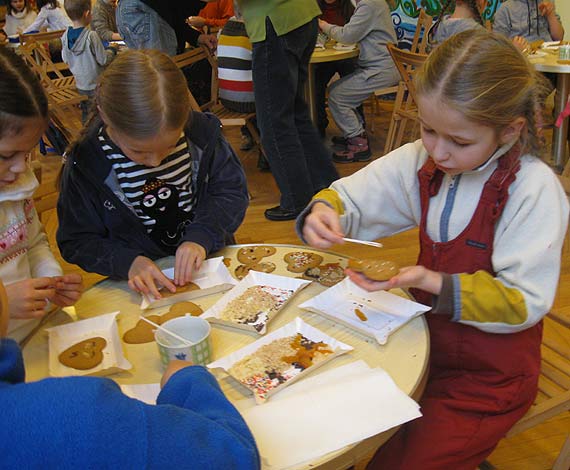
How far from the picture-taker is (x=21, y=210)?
4.07 feet

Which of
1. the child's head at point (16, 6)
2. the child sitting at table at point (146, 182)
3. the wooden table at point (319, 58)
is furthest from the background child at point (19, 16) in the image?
the child sitting at table at point (146, 182)

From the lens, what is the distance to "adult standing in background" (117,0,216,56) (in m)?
3.30

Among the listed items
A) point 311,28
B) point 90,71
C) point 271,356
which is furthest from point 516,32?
point 271,356

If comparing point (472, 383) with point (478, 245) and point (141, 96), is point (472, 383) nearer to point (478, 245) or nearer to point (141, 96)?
point (478, 245)

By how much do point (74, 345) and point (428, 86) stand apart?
2.90 feet

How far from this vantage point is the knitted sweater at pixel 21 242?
46.3 inches

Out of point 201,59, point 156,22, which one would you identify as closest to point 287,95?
point 201,59

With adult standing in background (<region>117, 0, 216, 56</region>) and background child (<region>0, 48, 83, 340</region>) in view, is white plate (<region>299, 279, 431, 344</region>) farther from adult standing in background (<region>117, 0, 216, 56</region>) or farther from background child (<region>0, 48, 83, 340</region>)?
adult standing in background (<region>117, 0, 216, 56</region>)

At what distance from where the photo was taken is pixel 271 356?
99 centimetres

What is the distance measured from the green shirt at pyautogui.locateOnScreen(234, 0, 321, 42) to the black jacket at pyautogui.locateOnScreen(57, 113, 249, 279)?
1223mm

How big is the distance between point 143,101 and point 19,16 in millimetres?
6091

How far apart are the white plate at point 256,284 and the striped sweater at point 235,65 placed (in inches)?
81.1

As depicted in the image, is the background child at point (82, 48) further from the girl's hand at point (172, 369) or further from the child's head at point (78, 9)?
the girl's hand at point (172, 369)

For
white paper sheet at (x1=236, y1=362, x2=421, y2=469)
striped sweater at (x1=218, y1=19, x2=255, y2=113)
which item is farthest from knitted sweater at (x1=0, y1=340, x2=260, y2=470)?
striped sweater at (x1=218, y1=19, x2=255, y2=113)
